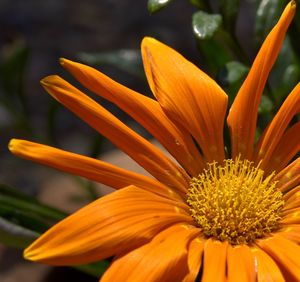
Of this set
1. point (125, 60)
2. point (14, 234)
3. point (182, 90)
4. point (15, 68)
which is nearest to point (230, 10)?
point (182, 90)

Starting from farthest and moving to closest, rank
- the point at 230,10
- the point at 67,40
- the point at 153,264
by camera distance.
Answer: the point at 67,40
the point at 230,10
the point at 153,264

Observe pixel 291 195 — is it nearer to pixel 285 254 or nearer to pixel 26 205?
pixel 285 254

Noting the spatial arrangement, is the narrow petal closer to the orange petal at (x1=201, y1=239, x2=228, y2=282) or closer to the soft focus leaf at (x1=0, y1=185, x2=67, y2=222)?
the orange petal at (x1=201, y1=239, x2=228, y2=282)

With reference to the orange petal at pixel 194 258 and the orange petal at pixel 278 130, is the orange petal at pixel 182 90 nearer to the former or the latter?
the orange petal at pixel 278 130

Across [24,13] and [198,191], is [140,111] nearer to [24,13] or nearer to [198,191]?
[198,191]

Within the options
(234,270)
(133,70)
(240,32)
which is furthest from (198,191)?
(240,32)
